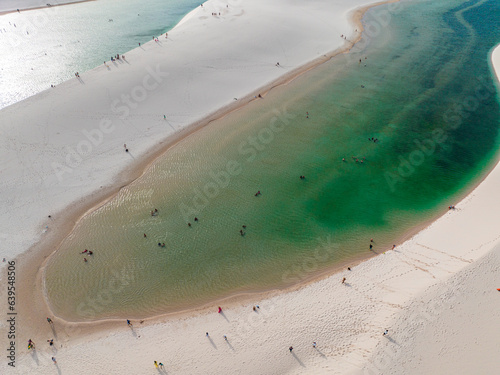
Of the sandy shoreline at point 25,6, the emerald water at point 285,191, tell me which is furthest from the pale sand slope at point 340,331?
the sandy shoreline at point 25,6

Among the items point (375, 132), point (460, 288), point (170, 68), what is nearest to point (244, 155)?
point (375, 132)

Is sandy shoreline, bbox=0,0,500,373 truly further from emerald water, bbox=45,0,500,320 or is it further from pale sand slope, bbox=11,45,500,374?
emerald water, bbox=45,0,500,320

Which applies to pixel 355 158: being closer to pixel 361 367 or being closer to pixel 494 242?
pixel 494 242

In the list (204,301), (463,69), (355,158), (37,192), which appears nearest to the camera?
(204,301)

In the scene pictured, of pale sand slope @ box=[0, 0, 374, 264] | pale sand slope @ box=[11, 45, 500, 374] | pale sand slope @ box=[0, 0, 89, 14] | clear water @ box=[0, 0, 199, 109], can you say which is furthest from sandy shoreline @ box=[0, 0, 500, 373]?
pale sand slope @ box=[0, 0, 89, 14]

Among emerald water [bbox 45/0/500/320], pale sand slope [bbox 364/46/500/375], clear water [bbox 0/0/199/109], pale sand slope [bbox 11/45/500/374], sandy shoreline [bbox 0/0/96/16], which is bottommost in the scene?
pale sand slope [bbox 364/46/500/375]

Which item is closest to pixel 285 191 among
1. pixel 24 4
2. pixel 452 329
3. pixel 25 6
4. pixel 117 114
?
pixel 452 329

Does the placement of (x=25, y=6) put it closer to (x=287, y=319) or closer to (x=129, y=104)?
(x=129, y=104)

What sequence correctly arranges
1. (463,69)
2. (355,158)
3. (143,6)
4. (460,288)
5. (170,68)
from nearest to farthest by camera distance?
(460,288) → (355,158) → (170,68) → (463,69) → (143,6)
